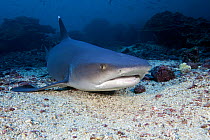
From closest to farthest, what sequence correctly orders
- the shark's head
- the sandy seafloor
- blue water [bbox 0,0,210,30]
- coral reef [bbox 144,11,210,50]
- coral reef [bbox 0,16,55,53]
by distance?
1. the sandy seafloor
2. the shark's head
3. coral reef [bbox 144,11,210,50]
4. coral reef [bbox 0,16,55,53]
5. blue water [bbox 0,0,210,30]

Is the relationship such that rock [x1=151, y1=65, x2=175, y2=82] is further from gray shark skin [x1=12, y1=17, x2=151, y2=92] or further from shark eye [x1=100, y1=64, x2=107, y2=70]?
shark eye [x1=100, y1=64, x2=107, y2=70]

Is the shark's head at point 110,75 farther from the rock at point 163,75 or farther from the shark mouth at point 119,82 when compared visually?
the rock at point 163,75

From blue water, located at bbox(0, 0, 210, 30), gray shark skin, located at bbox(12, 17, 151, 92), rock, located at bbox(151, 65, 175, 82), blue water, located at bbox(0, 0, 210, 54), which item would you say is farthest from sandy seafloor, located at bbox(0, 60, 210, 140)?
blue water, located at bbox(0, 0, 210, 30)

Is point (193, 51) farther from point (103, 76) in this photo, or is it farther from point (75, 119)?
point (75, 119)

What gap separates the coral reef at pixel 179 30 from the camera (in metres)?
10.2

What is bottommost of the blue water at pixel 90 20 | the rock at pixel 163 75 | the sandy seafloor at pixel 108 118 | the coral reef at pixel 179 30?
the sandy seafloor at pixel 108 118

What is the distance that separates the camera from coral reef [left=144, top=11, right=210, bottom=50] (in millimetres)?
10209

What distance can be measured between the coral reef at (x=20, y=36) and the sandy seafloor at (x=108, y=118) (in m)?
12.3

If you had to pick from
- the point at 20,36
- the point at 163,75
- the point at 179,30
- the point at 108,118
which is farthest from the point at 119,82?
the point at 20,36

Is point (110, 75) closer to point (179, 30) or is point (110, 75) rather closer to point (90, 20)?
point (179, 30)

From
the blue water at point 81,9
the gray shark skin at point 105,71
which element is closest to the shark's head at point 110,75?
the gray shark skin at point 105,71

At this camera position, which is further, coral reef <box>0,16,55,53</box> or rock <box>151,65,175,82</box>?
coral reef <box>0,16,55,53</box>

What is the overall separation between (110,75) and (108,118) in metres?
0.55

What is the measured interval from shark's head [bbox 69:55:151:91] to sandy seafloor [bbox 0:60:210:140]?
35 centimetres
